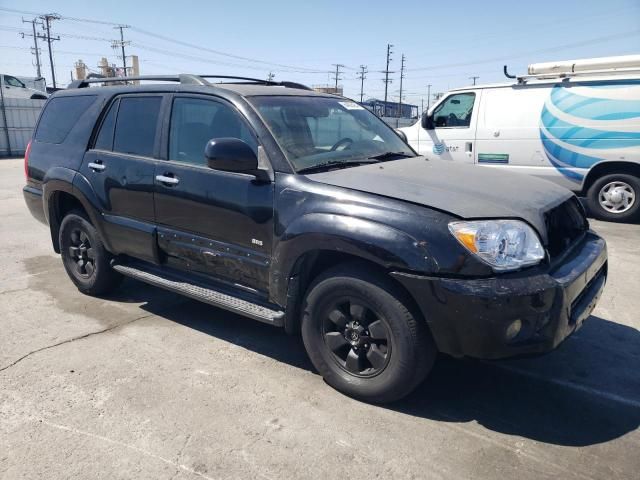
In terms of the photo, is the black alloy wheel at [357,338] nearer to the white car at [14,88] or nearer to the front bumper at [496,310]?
the front bumper at [496,310]

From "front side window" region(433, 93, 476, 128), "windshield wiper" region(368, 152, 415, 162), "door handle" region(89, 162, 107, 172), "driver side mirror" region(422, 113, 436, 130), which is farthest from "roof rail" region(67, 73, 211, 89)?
"front side window" region(433, 93, 476, 128)

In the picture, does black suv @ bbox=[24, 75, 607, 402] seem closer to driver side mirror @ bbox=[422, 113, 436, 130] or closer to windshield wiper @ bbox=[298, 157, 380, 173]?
windshield wiper @ bbox=[298, 157, 380, 173]

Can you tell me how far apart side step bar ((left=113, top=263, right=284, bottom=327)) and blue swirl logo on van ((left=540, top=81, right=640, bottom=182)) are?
657 centimetres

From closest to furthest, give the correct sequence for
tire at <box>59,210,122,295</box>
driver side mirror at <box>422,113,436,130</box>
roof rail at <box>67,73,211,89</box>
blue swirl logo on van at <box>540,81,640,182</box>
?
roof rail at <box>67,73,211,89</box> < tire at <box>59,210,122,295</box> < blue swirl logo on van at <box>540,81,640,182</box> < driver side mirror at <box>422,113,436,130</box>

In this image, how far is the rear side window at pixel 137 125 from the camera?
409cm

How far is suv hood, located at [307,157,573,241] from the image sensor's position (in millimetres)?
2838

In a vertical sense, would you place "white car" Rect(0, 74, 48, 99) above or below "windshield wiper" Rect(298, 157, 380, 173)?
above

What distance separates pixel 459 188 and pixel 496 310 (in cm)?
86

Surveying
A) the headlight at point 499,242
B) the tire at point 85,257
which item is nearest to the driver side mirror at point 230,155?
the headlight at point 499,242

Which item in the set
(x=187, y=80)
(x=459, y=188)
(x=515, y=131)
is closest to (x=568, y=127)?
(x=515, y=131)

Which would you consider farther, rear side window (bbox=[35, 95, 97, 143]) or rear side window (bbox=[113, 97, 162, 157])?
rear side window (bbox=[35, 95, 97, 143])

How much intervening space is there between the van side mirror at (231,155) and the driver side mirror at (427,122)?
6.52m

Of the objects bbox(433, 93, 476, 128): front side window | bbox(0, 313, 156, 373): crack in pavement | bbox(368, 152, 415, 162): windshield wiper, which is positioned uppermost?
bbox(433, 93, 476, 128): front side window

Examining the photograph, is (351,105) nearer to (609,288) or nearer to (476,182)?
(476,182)
